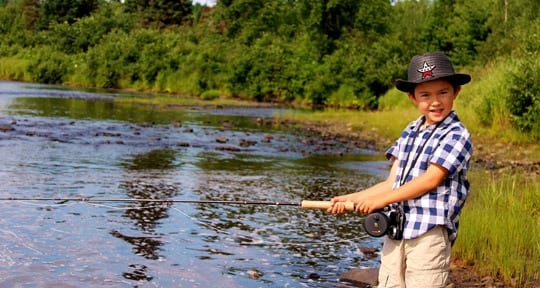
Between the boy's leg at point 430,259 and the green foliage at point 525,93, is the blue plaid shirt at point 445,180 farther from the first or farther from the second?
the green foliage at point 525,93

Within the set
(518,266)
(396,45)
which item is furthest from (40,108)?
(518,266)

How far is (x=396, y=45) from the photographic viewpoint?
40.8 m

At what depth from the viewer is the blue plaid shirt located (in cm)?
403

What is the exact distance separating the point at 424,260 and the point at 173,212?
5946 mm

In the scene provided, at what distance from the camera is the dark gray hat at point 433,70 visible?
4.10 m

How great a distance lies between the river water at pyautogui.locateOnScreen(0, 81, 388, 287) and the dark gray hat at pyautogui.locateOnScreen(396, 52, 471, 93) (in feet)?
9.77

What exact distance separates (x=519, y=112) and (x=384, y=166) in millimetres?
4490

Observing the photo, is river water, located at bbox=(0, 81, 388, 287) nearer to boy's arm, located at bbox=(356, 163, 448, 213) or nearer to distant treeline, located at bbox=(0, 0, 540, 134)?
boy's arm, located at bbox=(356, 163, 448, 213)

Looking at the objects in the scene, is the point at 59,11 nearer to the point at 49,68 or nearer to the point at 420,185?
the point at 49,68

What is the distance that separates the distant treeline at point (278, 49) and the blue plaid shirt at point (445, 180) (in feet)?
89.1

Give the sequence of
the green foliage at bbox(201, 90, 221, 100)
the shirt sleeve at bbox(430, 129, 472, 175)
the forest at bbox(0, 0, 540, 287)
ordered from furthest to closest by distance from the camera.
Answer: the green foliage at bbox(201, 90, 221, 100) → the forest at bbox(0, 0, 540, 287) → the shirt sleeve at bbox(430, 129, 472, 175)

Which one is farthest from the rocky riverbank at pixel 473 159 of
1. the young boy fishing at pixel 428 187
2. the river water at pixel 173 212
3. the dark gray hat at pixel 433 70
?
the dark gray hat at pixel 433 70

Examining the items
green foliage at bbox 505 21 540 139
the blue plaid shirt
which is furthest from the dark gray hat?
green foliage at bbox 505 21 540 139

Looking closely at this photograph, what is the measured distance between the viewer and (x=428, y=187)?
13.2 feet
